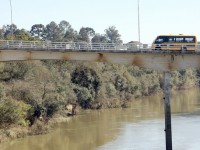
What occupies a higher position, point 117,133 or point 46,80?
point 46,80

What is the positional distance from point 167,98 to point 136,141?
9641 mm

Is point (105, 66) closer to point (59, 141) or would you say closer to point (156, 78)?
point (156, 78)

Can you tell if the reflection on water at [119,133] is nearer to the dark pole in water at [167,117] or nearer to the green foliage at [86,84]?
the green foliage at [86,84]

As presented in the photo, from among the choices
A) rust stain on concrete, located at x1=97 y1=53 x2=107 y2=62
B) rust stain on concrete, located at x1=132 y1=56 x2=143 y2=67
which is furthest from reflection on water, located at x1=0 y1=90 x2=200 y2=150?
rust stain on concrete, located at x1=97 y1=53 x2=107 y2=62

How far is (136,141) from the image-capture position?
44.6 meters

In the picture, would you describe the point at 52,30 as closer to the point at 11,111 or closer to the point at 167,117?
the point at 11,111

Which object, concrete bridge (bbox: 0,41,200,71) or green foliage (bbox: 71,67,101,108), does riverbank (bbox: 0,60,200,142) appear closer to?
green foliage (bbox: 71,67,101,108)

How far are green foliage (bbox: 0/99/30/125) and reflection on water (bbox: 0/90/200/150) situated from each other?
2267 millimetres

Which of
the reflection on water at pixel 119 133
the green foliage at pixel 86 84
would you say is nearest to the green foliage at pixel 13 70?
the reflection on water at pixel 119 133

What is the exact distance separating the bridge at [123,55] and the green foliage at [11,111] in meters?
6.48

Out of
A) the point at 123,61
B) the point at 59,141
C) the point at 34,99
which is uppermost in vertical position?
the point at 123,61

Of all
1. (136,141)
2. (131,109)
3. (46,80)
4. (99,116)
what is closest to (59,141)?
(136,141)

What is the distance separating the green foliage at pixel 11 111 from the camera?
46531 millimetres

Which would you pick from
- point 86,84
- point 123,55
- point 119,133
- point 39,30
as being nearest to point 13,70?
point 86,84
